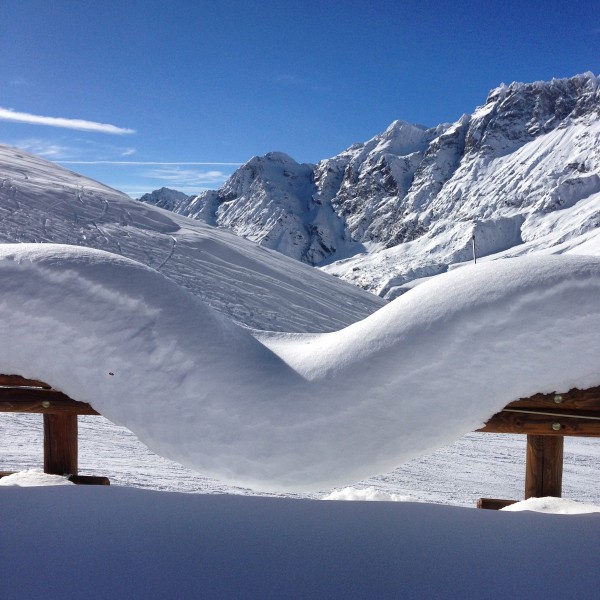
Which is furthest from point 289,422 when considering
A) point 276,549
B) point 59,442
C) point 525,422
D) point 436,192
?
point 436,192

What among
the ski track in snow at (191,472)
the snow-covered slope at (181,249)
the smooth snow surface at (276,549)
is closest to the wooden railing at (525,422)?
the smooth snow surface at (276,549)

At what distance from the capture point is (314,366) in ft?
8.14

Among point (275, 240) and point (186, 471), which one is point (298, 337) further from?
point (275, 240)

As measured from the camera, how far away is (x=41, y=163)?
19594 millimetres

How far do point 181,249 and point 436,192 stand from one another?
145 metres

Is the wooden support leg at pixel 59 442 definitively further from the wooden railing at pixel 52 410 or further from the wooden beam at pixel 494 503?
the wooden beam at pixel 494 503

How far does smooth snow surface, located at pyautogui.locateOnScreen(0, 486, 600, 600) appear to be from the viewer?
1971 mm

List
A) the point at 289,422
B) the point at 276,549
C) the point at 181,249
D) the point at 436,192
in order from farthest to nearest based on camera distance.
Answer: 1. the point at 436,192
2. the point at 181,249
3. the point at 289,422
4. the point at 276,549

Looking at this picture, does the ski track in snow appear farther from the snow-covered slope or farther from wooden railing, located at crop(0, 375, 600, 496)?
wooden railing, located at crop(0, 375, 600, 496)

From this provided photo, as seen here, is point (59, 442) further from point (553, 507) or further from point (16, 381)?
point (553, 507)

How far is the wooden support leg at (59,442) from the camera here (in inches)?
122

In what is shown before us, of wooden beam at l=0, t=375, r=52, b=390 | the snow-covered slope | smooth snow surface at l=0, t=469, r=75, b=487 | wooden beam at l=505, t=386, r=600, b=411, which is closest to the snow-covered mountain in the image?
the snow-covered slope

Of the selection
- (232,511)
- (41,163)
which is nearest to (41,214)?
(41,163)

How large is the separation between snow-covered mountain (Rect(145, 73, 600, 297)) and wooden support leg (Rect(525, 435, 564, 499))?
8473cm
